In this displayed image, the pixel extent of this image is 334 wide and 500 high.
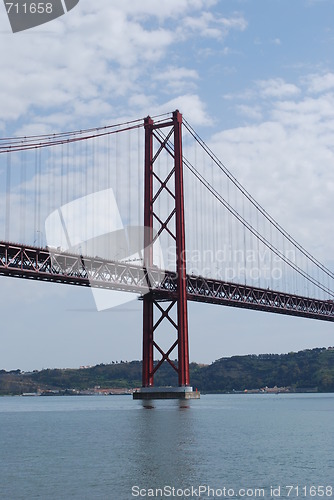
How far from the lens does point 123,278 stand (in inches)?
2425

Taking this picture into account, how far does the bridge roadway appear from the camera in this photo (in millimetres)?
53375

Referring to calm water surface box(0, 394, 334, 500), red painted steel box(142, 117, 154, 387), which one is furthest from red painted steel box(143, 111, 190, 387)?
calm water surface box(0, 394, 334, 500)

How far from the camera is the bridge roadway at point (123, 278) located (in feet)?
175

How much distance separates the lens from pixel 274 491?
65.8 ft

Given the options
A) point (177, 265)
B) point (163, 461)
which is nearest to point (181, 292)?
point (177, 265)

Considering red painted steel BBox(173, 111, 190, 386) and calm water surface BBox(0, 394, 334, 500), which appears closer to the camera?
calm water surface BBox(0, 394, 334, 500)

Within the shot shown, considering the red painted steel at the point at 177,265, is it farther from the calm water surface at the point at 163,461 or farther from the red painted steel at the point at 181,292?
the calm water surface at the point at 163,461

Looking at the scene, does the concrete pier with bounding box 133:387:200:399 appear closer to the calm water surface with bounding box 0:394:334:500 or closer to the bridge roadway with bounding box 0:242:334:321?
the bridge roadway with bounding box 0:242:334:321

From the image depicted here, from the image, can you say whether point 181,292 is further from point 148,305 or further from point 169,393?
point 169,393

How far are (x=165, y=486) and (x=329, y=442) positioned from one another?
1367cm

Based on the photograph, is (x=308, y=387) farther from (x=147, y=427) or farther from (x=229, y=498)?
(x=229, y=498)

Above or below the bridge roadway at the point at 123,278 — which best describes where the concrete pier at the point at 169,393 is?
below

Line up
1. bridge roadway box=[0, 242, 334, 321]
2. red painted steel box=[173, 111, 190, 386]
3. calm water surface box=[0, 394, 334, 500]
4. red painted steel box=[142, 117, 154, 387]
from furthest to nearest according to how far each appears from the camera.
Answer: red painted steel box=[142, 117, 154, 387], red painted steel box=[173, 111, 190, 386], bridge roadway box=[0, 242, 334, 321], calm water surface box=[0, 394, 334, 500]

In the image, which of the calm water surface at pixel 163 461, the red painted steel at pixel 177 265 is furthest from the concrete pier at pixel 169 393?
the calm water surface at pixel 163 461
